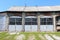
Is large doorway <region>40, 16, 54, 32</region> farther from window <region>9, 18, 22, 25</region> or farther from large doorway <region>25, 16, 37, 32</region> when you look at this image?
window <region>9, 18, 22, 25</region>

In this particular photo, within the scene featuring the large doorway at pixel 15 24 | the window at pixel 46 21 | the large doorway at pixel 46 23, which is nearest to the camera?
the large doorway at pixel 15 24

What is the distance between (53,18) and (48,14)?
1.27 m

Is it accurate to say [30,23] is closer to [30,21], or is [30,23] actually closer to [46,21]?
[30,21]

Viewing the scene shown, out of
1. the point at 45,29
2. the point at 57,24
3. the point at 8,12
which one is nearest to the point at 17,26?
the point at 8,12

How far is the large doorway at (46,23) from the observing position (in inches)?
1282

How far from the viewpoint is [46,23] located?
3284 centimetres

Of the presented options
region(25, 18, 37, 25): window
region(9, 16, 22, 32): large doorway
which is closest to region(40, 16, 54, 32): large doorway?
region(25, 18, 37, 25): window

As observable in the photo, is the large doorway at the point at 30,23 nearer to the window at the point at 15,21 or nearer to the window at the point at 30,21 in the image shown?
the window at the point at 30,21

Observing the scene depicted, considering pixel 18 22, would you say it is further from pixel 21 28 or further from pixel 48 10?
pixel 48 10

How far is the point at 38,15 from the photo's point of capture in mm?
32812

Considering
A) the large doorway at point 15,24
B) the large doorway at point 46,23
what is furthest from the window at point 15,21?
the large doorway at point 46,23

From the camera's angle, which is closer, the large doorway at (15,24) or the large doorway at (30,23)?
the large doorway at (15,24)

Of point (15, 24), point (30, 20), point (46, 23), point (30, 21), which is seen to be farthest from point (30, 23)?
point (46, 23)

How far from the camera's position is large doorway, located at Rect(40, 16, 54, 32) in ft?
107
